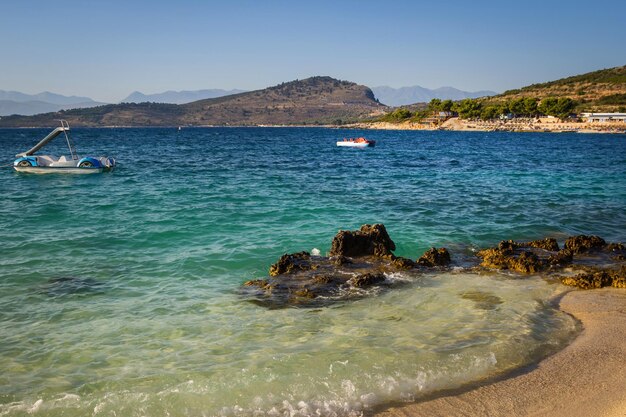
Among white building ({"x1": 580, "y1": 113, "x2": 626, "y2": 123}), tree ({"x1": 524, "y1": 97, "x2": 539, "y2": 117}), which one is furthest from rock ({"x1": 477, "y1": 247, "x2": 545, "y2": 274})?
tree ({"x1": 524, "y1": 97, "x2": 539, "y2": 117})

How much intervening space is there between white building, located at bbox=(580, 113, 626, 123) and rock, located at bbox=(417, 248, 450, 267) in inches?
6075

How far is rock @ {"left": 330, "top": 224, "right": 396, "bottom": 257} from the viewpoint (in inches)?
621

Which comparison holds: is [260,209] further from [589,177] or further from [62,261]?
[589,177]

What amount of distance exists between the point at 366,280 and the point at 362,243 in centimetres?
302

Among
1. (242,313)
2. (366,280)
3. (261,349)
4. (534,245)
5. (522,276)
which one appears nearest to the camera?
(261,349)

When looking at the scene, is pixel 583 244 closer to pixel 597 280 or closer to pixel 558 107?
pixel 597 280

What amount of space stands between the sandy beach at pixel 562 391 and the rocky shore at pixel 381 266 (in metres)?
4.71

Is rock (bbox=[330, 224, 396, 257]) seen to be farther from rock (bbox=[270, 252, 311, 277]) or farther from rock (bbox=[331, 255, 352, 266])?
rock (bbox=[270, 252, 311, 277])

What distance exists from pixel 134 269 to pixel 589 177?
128 feet

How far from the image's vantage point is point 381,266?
14.9m

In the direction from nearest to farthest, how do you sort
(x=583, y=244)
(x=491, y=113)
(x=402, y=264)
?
(x=402, y=264) < (x=583, y=244) < (x=491, y=113)

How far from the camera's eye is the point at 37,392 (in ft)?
26.2

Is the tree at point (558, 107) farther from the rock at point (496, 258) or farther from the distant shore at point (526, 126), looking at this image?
the rock at point (496, 258)

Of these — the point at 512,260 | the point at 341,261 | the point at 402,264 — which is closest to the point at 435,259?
the point at 402,264
